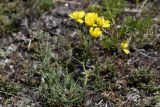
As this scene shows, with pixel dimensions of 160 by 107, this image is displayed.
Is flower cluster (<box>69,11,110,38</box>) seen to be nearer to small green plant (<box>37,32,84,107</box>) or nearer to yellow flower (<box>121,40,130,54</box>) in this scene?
yellow flower (<box>121,40,130,54</box>)

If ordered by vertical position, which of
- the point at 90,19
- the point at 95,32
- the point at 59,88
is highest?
the point at 90,19

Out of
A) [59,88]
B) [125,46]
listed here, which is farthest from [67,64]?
[125,46]

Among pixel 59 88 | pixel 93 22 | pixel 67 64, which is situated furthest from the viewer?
pixel 67 64

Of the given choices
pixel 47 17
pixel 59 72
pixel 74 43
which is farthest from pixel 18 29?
pixel 59 72

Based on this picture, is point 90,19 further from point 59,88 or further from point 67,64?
point 59,88

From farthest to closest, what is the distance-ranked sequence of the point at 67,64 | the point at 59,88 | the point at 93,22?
1. the point at 67,64
2. the point at 93,22
3. the point at 59,88

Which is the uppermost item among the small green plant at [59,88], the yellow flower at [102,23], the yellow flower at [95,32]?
the yellow flower at [102,23]

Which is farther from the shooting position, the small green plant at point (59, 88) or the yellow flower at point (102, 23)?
the yellow flower at point (102, 23)

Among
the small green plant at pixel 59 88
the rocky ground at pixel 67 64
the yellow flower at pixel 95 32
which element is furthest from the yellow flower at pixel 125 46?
the small green plant at pixel 59 88

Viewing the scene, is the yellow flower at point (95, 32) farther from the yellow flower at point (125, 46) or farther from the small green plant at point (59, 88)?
the small green plant at point (59, 88)

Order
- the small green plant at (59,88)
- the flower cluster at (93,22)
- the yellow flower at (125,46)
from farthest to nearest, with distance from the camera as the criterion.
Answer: the yellow flower at (125,46), the flower cluster at (93,22), the small green plant at (59,88)

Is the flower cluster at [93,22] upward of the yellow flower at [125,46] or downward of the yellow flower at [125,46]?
upward
